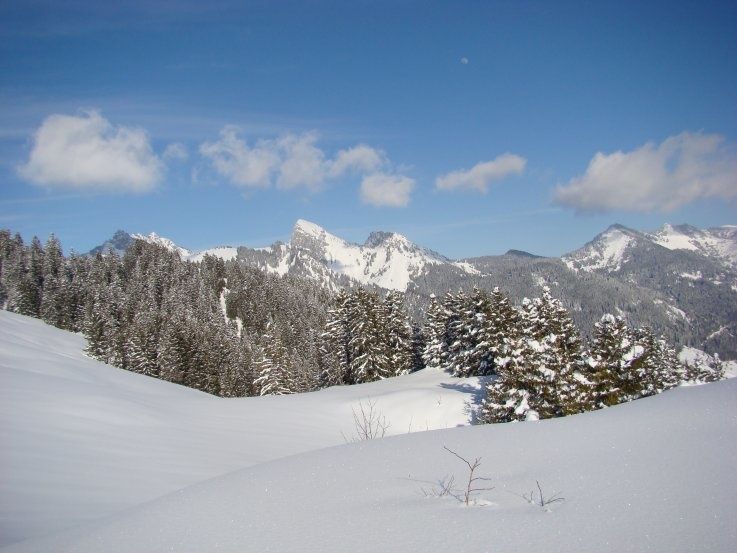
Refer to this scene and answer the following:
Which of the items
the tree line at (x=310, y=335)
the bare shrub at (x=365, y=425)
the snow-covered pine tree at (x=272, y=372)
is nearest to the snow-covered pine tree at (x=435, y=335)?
the tree line at (x=310, y=335)

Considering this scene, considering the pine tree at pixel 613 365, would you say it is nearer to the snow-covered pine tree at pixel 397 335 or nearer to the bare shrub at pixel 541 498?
the bare shrub at pixel 541 498

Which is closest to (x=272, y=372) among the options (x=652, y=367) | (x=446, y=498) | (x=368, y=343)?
(x=368, y=343)

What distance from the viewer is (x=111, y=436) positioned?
36.9 ft

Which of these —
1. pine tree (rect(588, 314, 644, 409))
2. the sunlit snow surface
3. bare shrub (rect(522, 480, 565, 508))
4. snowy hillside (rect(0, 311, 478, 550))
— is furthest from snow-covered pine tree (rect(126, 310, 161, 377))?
bare shrub (rect(522, 480, 565, 508))

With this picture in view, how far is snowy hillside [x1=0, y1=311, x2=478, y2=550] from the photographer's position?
6.95 metres

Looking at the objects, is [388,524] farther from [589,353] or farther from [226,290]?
[226,290]

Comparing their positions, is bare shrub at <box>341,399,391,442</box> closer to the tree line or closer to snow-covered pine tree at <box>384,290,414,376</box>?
the tree line

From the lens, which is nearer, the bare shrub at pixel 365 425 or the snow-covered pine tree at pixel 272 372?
the bare shrub at pixel 365 425

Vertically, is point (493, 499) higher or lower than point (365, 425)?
higher

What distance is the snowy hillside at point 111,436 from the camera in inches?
273

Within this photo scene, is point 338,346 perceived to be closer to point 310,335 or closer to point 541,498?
point 310,335

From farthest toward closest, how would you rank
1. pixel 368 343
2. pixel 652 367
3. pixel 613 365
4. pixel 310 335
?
pixel 310 335 → pixel 368 343 → pixel 652 367 → pixel 613 365

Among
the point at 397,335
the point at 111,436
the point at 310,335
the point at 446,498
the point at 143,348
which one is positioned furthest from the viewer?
the point at 310,335

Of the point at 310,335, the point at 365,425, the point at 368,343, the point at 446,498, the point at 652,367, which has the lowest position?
the point at 365,425
